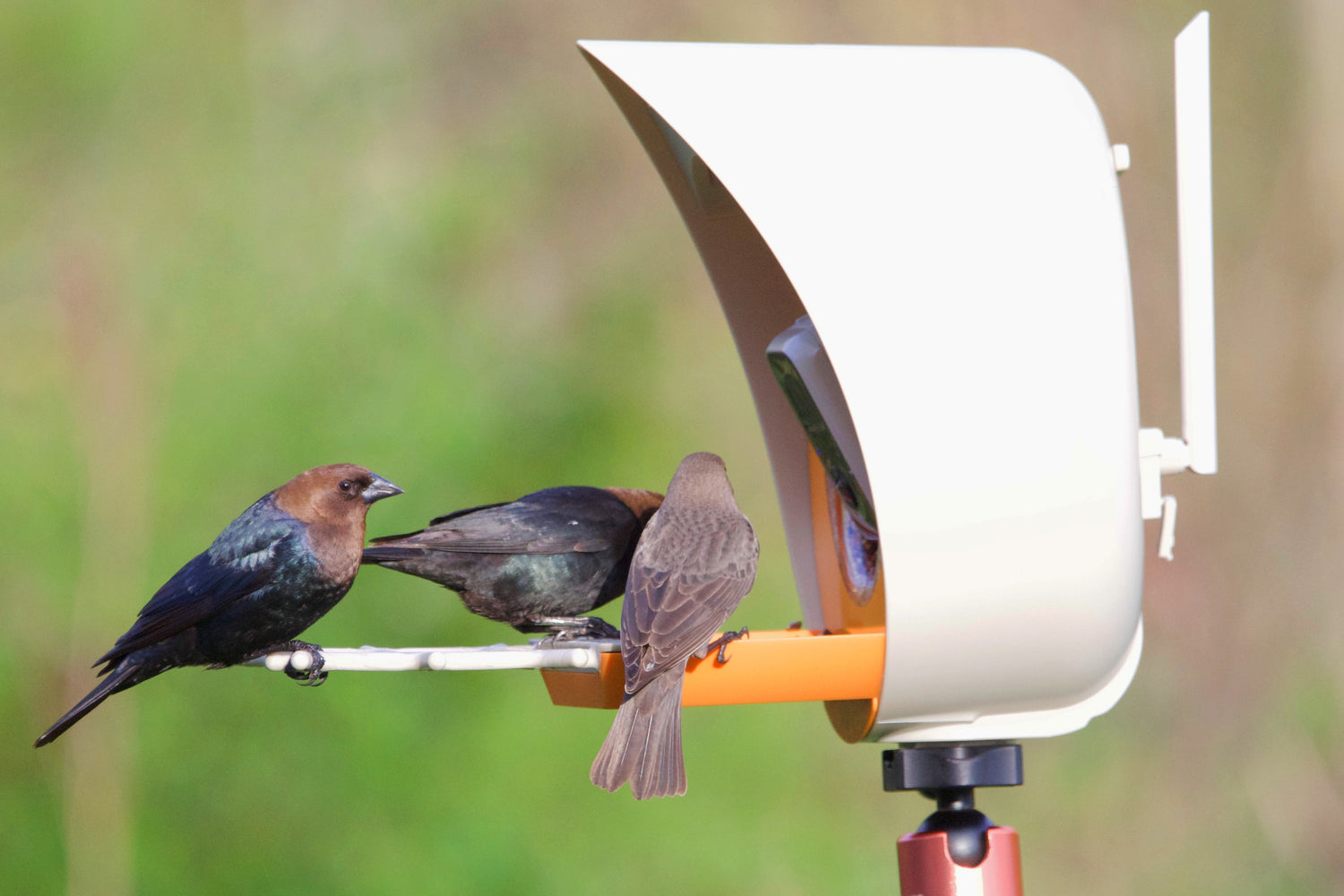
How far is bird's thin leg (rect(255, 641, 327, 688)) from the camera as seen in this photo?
248cm

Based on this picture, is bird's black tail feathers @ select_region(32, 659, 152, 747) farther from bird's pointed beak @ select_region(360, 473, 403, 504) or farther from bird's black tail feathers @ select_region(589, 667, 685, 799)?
bird's black tail feathers @ select_region(589, 667, 685, 799)

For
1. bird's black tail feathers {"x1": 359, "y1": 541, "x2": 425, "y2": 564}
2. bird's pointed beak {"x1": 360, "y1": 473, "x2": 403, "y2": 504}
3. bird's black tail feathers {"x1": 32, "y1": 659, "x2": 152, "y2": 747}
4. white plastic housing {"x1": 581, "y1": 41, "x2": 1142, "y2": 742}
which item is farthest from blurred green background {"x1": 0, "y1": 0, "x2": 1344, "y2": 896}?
white plastic housing {"x1": 581, "y1": 41, "x2": 1142, "y2": 742}

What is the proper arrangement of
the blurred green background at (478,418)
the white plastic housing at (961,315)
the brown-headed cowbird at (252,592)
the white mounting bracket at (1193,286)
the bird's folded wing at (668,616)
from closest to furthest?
the white plastic housing at (961,315), the bird's folded wing at (668,616), the white mounting bracket at (1193,286), the brown-headed cowbird at (252,592), the blurred green background at (478,418)

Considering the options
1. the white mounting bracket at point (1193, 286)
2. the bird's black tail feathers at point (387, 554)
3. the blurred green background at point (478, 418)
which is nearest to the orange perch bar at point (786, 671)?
the white mounting bracket at point (1193, 286)

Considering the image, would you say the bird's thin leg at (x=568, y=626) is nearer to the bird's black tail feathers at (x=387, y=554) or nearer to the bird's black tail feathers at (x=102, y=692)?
the bird's black tail feathers at (x=387, y=554)

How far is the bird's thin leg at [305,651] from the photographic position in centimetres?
248

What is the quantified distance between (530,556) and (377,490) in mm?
479

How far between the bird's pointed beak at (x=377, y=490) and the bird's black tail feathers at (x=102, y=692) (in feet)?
2.00

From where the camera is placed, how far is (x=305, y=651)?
8.57 feet

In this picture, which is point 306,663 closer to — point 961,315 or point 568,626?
point 568,626

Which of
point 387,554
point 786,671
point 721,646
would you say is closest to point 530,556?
point 387,554

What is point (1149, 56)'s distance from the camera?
7.27 metres

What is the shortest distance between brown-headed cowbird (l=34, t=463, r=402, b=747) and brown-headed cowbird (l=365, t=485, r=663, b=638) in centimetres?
38

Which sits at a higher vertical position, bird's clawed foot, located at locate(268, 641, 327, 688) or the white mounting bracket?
the white mounting bracket
